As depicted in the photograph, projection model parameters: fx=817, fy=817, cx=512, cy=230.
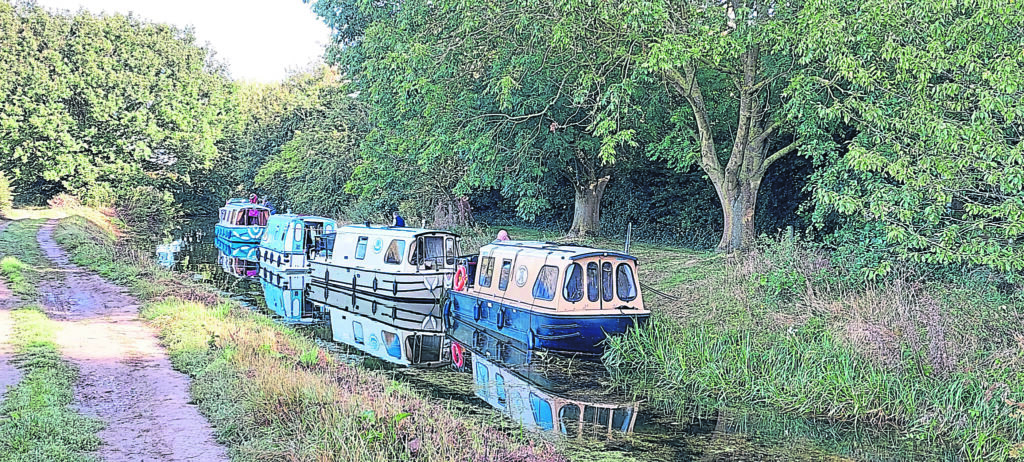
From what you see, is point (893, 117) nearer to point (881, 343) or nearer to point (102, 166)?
point (881, 343)

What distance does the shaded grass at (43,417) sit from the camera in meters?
6.91

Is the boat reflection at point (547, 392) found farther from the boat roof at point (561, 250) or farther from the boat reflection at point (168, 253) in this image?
the boat reflection at point (168, 253)

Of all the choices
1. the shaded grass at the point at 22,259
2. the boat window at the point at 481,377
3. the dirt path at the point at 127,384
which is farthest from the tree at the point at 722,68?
the shaded grass at the point at 22,259

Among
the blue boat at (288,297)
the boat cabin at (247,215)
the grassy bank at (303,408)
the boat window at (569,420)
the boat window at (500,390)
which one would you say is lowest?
the boat window at (569,420)

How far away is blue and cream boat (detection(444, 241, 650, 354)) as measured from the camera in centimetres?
1368

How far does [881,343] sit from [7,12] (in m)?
46.1

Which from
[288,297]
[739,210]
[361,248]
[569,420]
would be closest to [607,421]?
[569,420]

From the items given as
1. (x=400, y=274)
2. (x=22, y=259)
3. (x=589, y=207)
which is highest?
(x=589, y=207)

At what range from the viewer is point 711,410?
1111cm

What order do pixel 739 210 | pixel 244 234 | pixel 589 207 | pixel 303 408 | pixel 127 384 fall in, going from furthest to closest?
pixel 244 234 < pixel 589 207 < pixel 739 210 < pixel 127 384 < pixel 303 408

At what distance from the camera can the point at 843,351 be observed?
432 inches

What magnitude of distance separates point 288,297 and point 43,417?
50.0 ft

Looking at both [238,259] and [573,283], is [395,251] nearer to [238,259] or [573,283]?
[573,283]

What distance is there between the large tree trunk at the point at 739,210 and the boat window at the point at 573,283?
4.76 meters
